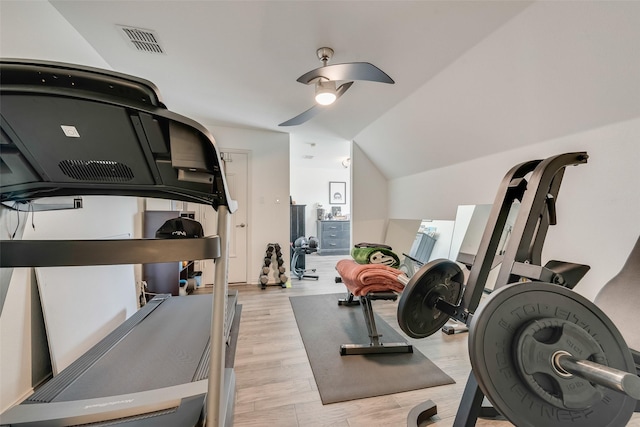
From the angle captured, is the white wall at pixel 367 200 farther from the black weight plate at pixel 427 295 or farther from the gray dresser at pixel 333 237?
the black weight plate at pixel 427 295

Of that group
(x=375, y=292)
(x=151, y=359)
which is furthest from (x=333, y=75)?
(x=151, y=359)

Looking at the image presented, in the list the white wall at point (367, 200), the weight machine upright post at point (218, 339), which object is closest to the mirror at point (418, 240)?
the white wall at point (367, 200)

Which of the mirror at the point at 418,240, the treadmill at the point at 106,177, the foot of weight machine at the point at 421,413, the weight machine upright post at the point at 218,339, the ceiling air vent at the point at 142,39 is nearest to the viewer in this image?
the treadmill at the point at 106,177

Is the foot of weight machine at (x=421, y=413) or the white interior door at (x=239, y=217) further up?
the white interior door at (x=239, y=217)

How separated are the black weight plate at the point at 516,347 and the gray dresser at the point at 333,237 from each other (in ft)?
19.4

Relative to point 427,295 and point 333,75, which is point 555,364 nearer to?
point 427,295

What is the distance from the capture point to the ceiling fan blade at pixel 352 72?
5.48ft

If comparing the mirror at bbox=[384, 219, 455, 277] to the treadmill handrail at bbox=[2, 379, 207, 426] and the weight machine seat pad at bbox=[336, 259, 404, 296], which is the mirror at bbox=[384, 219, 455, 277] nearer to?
the weight machine seat pad at bbox=[336, 259, 404, 296]

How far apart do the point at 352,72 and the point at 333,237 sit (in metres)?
5.29

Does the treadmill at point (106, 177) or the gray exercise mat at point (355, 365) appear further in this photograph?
the gray exercise mat at point (355, 365)

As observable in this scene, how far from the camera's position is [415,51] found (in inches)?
78.4

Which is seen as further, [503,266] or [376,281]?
[376,281]

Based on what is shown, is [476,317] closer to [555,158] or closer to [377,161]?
[555,158]

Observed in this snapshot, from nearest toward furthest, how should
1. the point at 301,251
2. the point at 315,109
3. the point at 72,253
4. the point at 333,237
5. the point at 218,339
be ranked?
1. the point at 72,253
2. the point at 218,339
3. the point at 315,109
4. the point at 301,251
5. the point at 333,237
